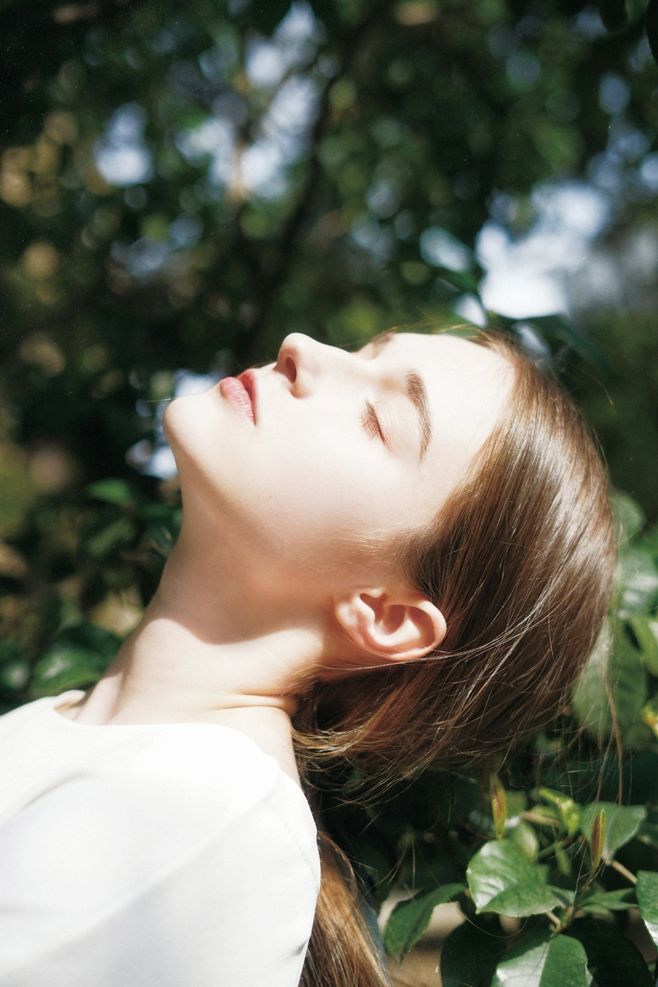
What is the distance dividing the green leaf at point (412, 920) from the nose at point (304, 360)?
57 centimetres

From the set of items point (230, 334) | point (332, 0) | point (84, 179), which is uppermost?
point (332, 0)

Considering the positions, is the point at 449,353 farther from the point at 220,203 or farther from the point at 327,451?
the point at 220,203

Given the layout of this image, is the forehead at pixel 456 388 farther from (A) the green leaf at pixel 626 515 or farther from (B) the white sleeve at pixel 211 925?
(B) the white sleeve at pixel 211 925

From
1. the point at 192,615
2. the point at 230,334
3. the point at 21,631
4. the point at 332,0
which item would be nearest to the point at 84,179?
the point at 230,334

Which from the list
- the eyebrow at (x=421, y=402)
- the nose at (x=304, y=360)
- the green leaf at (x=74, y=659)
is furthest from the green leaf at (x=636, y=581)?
the green leaf at (x=74, y=659)

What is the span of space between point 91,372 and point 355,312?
3.73 feet

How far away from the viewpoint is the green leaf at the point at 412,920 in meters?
0.87

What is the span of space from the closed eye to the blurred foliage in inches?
16.4

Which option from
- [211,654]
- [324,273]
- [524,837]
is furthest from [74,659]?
[324,273]

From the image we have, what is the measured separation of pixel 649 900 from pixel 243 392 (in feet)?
2.23

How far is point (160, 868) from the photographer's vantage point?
0.74 m

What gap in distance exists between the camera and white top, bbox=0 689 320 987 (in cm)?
72

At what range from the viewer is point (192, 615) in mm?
1010

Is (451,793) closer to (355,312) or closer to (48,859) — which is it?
(48,859)
